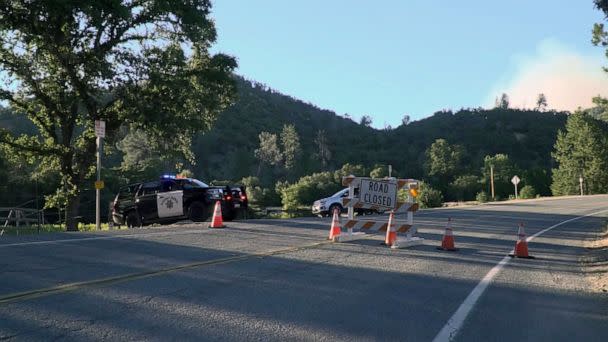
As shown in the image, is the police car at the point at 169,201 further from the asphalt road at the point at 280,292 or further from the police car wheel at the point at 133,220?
the asphalt road at the point at 280,292

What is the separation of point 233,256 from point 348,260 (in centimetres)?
219

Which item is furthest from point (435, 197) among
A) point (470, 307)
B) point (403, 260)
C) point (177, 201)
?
point (470, 307)

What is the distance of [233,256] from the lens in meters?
10.7

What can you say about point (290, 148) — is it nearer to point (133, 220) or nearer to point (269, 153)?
point (269, 153)

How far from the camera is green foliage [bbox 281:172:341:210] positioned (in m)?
73.8

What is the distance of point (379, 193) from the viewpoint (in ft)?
45.9

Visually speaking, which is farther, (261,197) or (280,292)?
(261,197)

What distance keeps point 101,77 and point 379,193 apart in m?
15.1

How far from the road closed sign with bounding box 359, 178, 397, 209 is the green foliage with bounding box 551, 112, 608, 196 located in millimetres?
83630

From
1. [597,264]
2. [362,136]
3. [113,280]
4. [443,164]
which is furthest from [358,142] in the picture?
[113,280]

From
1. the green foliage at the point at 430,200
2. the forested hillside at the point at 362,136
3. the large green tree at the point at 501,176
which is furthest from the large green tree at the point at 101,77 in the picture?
the forested hillside at the point at 362,136

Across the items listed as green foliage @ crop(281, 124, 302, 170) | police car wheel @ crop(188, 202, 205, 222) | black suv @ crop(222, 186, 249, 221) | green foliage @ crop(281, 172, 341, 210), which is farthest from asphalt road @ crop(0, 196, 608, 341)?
green foliage @ crop(281, 124, 302, 170)

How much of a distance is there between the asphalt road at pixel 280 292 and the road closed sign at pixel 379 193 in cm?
143

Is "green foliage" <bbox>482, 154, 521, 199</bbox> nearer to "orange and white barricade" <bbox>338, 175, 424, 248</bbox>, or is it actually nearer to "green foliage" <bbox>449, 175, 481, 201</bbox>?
"green foliage" <bbox>449, 175, 481, 201</bbox>
